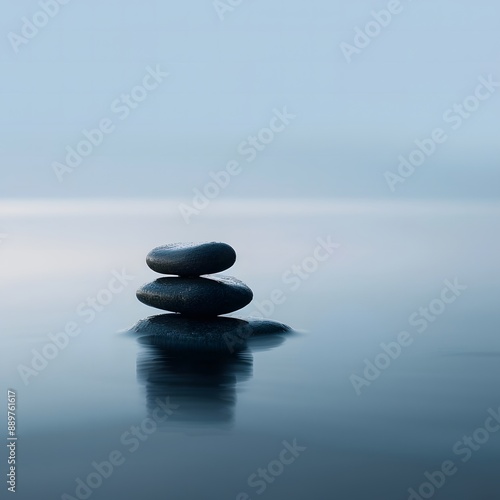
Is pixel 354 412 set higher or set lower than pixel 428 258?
lower

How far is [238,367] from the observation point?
1042cm

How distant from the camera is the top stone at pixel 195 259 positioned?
474 inches

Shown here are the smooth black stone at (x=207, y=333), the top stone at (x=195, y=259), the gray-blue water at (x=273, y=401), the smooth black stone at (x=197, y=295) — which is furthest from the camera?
the top stone at (x=195, y=259)

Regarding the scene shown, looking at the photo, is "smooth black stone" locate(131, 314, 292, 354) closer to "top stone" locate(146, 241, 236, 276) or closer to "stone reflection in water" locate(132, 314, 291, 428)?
"stone reflection in water" locate(132, 314, 291, 428)

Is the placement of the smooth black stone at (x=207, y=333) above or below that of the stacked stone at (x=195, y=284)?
below

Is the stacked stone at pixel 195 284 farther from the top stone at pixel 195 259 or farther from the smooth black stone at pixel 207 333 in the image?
the smooth black stone at pixel 207 333

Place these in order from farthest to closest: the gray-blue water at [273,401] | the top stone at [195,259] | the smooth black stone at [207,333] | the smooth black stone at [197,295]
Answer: the top stone at [195,259]
the smooth black stone at [197,295]
the smooth black stone at [207,333]
the gray-blue water at [273,401]

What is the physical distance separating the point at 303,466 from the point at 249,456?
54 cm

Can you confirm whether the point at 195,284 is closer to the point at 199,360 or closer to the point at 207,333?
the point at 207,333

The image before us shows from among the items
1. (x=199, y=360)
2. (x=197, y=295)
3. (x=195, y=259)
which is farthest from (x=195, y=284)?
(x=199, y=360)

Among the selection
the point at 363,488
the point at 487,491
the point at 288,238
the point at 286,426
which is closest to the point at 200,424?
the point at 286,426

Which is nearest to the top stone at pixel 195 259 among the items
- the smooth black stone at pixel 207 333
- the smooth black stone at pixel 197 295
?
the smooth black stone at pixel 197 295

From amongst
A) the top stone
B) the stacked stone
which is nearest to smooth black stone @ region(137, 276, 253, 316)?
the stacked stone

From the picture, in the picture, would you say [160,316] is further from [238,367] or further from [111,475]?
[111,475]
